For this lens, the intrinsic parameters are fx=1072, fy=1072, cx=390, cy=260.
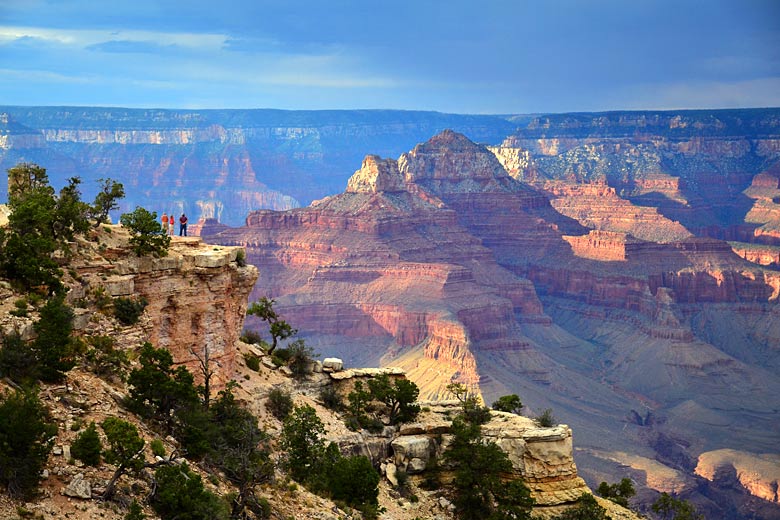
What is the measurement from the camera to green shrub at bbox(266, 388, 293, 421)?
3884cm

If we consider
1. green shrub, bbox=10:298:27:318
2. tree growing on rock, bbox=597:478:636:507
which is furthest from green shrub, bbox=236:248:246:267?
tree growing on rock, bbox=597:478:636:507

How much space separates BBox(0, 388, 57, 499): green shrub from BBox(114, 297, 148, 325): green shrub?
332 inches

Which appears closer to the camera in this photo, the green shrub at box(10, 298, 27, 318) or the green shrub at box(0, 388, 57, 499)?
the green shrub at box(0, 388, 57, 499)

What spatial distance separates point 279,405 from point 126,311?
8111 millimetres

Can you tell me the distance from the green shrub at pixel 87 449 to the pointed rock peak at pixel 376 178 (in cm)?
13785

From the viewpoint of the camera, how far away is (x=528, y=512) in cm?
3550

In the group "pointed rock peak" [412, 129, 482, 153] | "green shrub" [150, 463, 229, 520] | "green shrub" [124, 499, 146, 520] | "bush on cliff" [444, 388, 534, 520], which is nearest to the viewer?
"green shrub" [124, 499, 146, 520]

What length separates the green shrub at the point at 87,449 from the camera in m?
24.8

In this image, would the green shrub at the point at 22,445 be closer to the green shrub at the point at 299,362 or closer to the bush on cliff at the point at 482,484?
the bush on cliff at the point at 482,484

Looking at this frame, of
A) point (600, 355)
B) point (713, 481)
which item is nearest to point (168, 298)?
point (713, 481)

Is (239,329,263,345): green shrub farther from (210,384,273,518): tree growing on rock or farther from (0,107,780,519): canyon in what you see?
(0,107,780,519): canyon

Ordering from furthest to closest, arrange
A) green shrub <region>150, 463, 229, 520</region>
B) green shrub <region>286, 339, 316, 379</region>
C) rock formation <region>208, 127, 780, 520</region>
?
rock formation <region>208, 127, 780, 520</region>, green shrub <region>286, 339, 316, 379</region>, green shrub <region>150, 463, 229, 520</region>

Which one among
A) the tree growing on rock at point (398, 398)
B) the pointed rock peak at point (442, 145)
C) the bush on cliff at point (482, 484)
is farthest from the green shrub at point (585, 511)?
the pointed rock peak at point (442, 145)

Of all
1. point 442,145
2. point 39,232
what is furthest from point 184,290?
point 442,145
